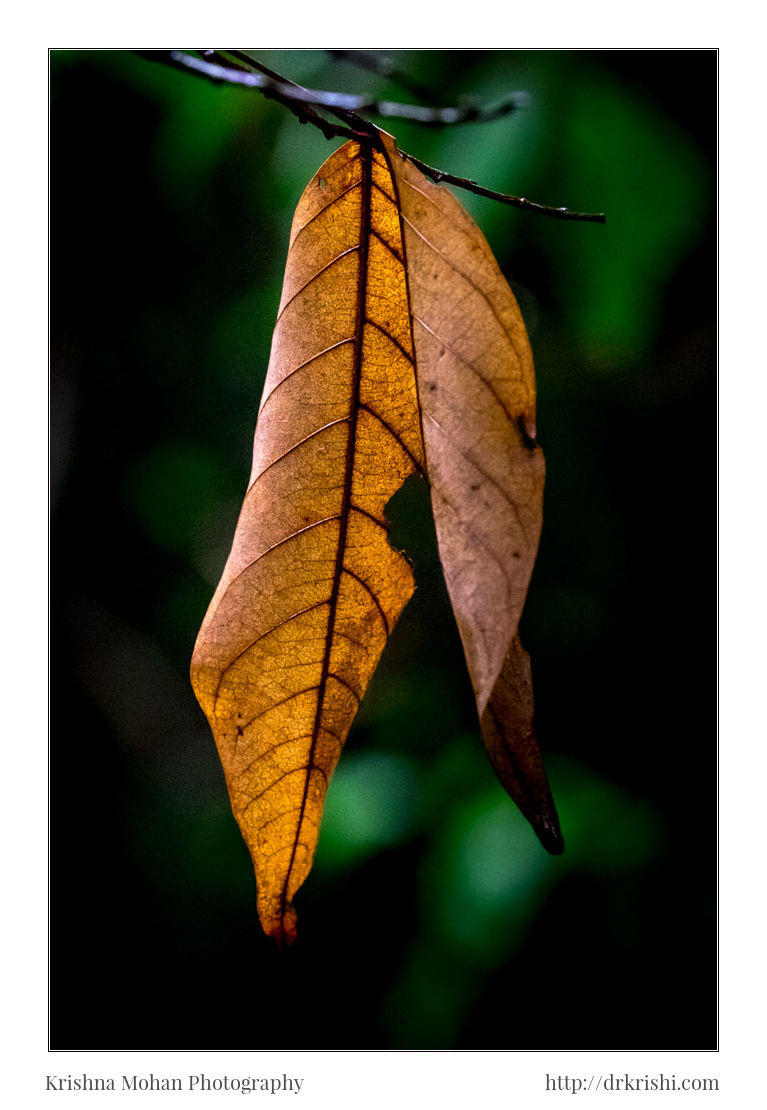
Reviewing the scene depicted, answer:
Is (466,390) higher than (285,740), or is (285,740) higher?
(466,390)

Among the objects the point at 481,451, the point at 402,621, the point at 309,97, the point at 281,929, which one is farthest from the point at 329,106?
the point at 402,621

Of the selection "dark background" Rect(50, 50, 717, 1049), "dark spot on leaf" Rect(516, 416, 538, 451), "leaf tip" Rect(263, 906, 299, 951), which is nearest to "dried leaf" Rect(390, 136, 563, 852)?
"dark spot on leaf" Rect(516, 416, 538, 451)

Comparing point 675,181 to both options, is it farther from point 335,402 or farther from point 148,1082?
point 148,1082

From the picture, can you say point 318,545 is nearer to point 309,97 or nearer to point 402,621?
point 309,97

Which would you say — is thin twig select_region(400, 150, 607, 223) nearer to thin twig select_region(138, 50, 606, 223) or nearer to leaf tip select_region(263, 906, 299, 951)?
thin twig select_region(138, 50, 606, 223)

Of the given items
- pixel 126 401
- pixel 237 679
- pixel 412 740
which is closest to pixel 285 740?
pixel 237 679

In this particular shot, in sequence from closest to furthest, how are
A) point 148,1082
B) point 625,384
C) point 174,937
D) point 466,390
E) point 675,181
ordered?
point 466,390, point 148,1082, point 675,181, point 625,384, point 174,937

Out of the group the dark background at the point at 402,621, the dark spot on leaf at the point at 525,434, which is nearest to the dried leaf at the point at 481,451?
the dark spot on leaf at the point at 525,434

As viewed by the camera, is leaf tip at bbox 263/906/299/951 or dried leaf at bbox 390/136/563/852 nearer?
dried leaf at bbox 390/136/563/852
